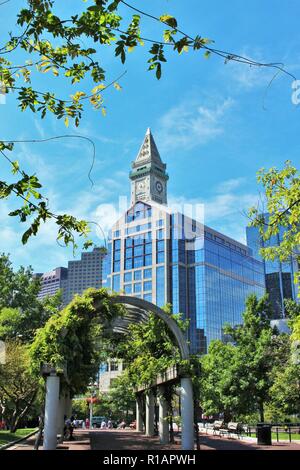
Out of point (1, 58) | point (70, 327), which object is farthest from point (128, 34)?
point (70, 327)

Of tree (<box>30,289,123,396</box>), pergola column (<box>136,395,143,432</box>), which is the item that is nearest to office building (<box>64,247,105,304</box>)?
pergola column (<box>136,395,143,432</box>)

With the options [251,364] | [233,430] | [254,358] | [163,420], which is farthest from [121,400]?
[163,420]

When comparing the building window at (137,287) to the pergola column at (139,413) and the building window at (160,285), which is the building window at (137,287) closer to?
the building window at (160,285)

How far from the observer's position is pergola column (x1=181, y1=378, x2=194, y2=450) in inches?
652

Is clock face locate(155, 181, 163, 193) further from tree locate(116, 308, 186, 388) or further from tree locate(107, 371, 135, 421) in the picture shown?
tree locate(116, 308, 186, 388)

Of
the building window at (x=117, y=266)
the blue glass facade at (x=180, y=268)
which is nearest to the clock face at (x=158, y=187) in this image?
the blue glass facade at (x=180, y=268)

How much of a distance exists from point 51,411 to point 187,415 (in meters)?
4.76

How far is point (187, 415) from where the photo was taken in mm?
16656

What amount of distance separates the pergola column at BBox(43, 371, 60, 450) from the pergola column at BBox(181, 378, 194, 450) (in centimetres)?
449

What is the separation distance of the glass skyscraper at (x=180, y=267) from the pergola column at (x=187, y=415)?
8267 centimetres

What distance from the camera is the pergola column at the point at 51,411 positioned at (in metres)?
14.5

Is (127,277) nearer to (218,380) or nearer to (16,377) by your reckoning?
(218,380)
